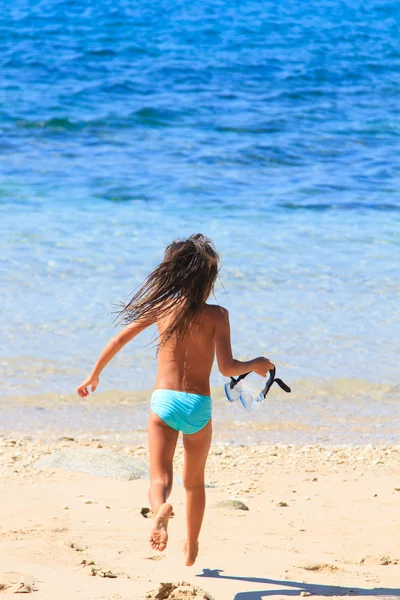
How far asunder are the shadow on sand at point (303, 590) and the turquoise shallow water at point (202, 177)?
2.85 metres

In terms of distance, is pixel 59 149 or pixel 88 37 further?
pixel 88 37

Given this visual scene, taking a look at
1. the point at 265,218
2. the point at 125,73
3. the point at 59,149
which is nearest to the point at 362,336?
the point at 265,218

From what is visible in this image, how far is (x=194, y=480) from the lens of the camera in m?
3.42

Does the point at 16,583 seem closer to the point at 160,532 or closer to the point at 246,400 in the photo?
the point at 160,532

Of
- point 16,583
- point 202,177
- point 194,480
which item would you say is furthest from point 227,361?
point 202,177

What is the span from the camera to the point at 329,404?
618 cm

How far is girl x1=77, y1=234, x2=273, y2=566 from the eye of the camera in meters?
3.35

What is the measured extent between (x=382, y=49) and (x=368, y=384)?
16608mm

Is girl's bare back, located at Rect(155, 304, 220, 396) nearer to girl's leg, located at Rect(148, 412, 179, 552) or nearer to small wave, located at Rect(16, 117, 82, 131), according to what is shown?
girl's leg, located at Rect(148, 412, 179, 552)

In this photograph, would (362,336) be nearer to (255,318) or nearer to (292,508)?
(255,318)

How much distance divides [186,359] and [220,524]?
3.82 ft

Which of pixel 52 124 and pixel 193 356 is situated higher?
pixel 52 124

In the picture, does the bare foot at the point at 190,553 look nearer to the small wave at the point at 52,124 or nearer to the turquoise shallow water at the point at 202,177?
the turquoise shallow water at the point at 202,177

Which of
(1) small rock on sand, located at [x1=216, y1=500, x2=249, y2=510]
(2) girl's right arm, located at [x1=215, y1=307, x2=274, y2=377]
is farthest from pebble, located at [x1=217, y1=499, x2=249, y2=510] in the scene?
(2) girl's right arm, located at [x1=215, y1=307, x2=274, y2=377]
